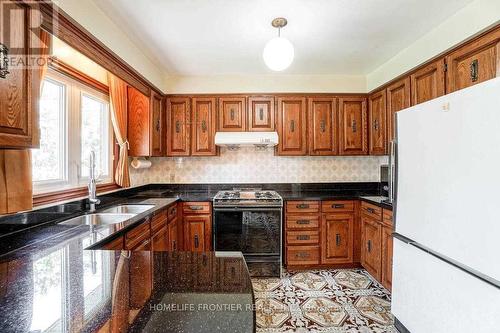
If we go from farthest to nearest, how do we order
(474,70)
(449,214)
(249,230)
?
(249,230), (474,70), (449,214)

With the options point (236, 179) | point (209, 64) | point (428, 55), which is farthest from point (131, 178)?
point (428, 55)

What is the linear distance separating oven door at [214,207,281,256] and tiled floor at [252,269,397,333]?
13.7 inches

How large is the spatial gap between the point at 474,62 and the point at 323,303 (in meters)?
2.23

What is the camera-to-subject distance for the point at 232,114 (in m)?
3.21

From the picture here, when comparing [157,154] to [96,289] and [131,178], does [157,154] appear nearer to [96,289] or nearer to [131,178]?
[131,178]

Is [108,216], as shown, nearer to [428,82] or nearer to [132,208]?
[132,208]

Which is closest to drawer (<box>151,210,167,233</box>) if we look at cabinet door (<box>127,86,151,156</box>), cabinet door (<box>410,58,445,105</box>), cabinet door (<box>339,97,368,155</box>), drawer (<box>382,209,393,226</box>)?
cabinet door (<box>127,86,151,156</box>)

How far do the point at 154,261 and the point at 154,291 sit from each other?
279 mm

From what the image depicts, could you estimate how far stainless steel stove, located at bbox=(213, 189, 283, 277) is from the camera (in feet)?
9.04

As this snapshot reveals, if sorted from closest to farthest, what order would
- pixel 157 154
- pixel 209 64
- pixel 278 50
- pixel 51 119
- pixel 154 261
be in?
1. pixel 154 261
2. pixel 278 50
3. pixel 51 119
4. pixel 209 64
5. pixel 157 154

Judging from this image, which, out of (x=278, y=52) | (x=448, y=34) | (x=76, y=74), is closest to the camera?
(x=278, y=52)

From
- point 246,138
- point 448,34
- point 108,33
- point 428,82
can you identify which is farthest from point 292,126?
point 108,33

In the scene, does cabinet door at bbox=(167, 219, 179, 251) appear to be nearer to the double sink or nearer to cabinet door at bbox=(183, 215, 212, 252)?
cabinet door at bbox=(183, 215, 212, 252)

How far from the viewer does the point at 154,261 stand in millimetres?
1019
